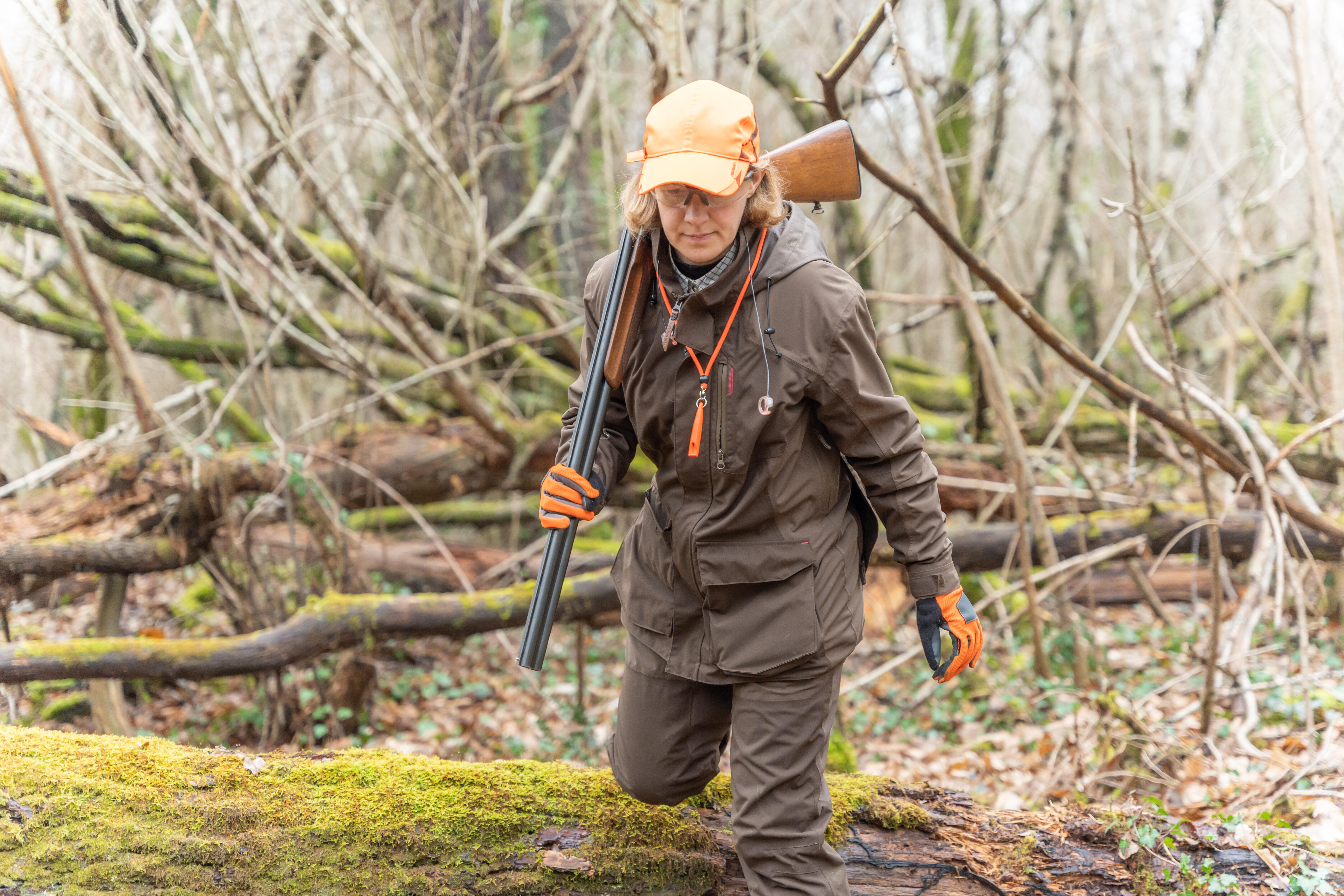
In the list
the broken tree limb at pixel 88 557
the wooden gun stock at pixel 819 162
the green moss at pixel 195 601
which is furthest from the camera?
the green moss at pixel 195 601

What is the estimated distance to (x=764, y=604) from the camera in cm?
220

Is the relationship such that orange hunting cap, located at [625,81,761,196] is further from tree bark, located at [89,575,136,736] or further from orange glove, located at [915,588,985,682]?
tree bark, located at [89,575,136,736]

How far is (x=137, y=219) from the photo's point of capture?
5.43 m

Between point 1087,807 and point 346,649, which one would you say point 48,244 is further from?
point 1087,807

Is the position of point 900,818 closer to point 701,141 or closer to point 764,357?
point 764,357

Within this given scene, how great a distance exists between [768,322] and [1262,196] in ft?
13.1

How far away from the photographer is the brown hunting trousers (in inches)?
84.7

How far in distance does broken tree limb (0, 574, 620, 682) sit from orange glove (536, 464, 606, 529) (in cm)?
190

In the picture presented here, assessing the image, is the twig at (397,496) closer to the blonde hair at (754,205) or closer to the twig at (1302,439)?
the blonde hair at (754,205)

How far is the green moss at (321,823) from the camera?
2074 millimetres

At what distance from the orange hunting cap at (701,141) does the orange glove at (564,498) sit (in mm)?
808

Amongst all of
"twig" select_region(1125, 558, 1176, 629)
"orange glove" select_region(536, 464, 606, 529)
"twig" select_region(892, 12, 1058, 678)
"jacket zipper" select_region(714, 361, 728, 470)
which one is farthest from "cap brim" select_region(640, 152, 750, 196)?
"twig" select_region(1125, 558, 1176, 629)

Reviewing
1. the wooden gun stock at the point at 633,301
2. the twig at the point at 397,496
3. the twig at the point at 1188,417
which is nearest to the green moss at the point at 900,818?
the wooden gun stock at the point at 633,301

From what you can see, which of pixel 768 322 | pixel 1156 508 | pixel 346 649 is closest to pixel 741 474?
pixel 768 322
